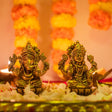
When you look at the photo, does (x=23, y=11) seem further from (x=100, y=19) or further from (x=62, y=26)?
(x=100, y=19)

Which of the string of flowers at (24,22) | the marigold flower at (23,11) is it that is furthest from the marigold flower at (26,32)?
the marigold flower at (23,11)

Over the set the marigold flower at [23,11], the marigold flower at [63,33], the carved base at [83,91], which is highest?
the marigold flower at [23,11]

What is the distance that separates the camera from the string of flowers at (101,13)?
1.74 metres

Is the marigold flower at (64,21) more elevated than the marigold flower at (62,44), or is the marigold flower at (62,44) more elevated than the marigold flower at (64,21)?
the marigold flower at (64,21)

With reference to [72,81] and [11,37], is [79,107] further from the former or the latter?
[11,37]

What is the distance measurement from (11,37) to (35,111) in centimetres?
183

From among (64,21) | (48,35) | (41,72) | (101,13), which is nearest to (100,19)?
(101,13)

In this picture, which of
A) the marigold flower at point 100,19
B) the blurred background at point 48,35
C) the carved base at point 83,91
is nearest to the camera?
the carved base at point 83,91

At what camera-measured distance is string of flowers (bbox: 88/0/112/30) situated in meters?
1.74

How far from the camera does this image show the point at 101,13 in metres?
1.73

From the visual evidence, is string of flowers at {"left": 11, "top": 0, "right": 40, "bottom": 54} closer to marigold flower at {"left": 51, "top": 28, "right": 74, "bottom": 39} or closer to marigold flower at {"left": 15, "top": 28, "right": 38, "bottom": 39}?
marigold flower at {"left": 15, "top": 28, "right": 38, "bottom": 39}

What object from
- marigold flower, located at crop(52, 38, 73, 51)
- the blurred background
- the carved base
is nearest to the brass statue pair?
the carved base

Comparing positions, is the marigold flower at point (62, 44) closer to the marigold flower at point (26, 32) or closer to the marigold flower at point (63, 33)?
the marigold flower at point (63, 33)

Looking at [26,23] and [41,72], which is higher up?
[26,23]
